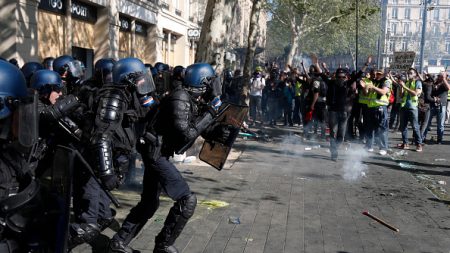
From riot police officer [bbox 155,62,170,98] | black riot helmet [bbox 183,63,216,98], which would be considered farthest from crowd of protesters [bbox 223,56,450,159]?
black riot helmet [bbox 183,63,216,98]

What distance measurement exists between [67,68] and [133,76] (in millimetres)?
A: 1867

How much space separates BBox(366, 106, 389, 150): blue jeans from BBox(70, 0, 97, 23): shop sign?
8587 millimetres

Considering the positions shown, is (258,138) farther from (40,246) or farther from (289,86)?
(40,246)

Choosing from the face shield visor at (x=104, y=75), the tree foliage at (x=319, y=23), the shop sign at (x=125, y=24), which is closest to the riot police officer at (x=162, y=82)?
the face shield visor at (x=104, y=75)

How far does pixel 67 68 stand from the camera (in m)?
5.62

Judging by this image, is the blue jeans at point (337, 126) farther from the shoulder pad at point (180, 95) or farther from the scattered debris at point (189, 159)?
the shoulder pad at point (180, 95)

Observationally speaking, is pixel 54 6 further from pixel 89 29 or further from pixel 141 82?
pixel 141 82

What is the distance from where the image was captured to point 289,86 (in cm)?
1625

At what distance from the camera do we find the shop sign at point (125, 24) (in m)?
17.4

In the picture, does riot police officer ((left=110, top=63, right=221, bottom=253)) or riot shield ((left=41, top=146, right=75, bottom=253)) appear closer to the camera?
riot shield ((left=41, top=146, right=75, bottom=253))

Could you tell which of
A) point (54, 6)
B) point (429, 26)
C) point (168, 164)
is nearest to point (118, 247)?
point (168, 164)

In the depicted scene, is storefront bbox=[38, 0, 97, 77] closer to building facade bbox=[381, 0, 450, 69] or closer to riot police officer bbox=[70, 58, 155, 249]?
riot police officer bbox=[70, 58, 155, 249]

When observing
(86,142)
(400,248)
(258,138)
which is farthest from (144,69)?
(258,138)

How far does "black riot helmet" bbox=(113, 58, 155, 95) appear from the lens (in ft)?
13.5
